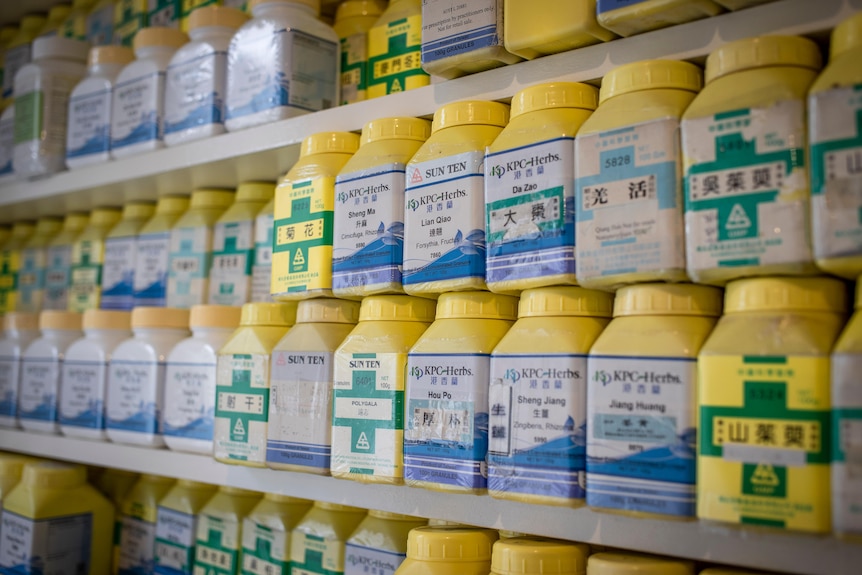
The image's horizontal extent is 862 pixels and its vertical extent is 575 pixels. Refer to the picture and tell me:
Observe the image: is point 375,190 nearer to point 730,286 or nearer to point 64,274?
point 730,286

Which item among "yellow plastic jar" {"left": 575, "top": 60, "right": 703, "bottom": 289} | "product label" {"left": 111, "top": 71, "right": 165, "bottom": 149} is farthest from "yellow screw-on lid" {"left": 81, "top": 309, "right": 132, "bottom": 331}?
"yellow plastic jar" {"left": 575, "top": 60, "right": 703, "bottom": 289}

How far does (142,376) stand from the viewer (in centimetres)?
137

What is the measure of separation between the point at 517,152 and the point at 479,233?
0.10m

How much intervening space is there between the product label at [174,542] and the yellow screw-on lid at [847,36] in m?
1.18

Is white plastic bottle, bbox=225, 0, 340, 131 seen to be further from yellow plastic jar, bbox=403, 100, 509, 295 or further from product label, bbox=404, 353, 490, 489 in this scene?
product label, bbox=404, 353, 490, 489

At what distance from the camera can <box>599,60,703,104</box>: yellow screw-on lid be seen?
0.82 m

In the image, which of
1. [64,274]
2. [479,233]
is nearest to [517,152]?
[479,233]

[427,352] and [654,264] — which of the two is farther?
[427,352]

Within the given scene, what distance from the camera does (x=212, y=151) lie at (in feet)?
4.32

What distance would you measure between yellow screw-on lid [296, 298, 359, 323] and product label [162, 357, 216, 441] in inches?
10.5

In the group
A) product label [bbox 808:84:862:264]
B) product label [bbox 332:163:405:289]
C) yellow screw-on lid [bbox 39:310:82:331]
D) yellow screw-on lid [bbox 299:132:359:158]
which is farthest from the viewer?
yellow screw-on lid [bbox 39:310:82:331]

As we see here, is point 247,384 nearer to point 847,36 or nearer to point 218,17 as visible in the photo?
point 218,17

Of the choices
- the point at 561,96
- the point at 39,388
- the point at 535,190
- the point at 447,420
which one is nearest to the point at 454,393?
the point at 447,420

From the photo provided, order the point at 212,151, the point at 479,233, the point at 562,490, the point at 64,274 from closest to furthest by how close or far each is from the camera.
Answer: the point at 562,490 → the point at 479,233 → the point at 212,151 → the point at 64,274
